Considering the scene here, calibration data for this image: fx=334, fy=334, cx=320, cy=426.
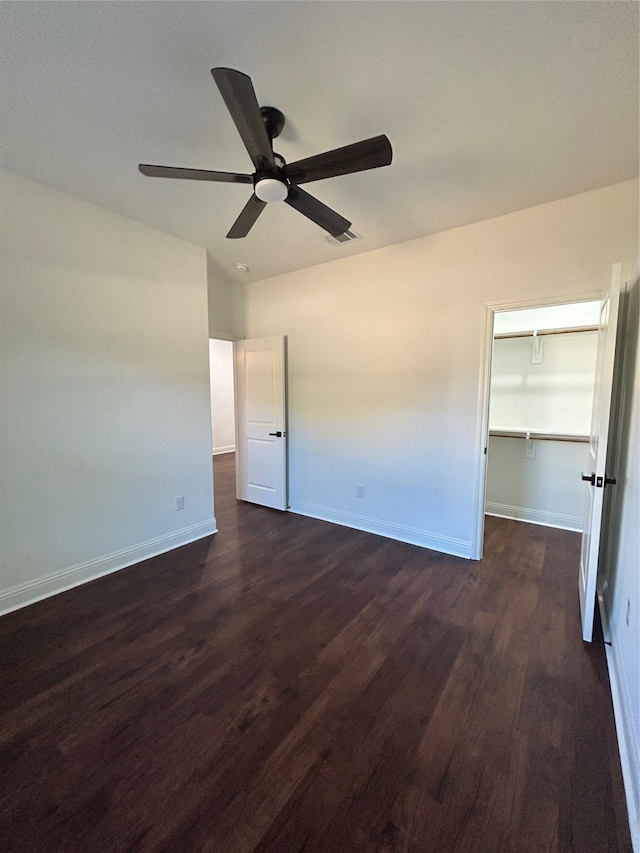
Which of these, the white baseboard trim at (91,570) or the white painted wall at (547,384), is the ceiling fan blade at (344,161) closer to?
the white painted wall at (547,384)

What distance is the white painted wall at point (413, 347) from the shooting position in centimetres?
240

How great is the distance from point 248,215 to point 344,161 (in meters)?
0.64

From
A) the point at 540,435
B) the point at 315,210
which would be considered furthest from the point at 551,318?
the point at 315,210

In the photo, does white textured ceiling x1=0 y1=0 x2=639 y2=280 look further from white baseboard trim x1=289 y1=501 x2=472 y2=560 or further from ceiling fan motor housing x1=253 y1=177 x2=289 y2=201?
white baseboard trim x1=289 y1=501 x2=472 y2=560

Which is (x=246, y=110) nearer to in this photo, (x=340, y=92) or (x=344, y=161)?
(x=344, y=161)

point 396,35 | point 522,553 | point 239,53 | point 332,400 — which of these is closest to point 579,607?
point 522,553

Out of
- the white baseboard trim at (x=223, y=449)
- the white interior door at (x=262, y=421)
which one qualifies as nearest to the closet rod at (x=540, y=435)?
the white interior door at (x=262, y=421)

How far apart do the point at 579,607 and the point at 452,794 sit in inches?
64.2

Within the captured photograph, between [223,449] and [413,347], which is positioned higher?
[413,347]

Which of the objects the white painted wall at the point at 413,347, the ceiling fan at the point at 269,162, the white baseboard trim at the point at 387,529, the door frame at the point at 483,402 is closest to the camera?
the ceiling fan at the point at 269,162

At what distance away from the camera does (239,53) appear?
54.3 inches

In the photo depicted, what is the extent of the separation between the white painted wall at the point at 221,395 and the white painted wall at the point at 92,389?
14.1ft

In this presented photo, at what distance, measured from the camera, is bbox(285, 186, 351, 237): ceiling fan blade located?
5.44 ft

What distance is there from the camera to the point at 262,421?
407 cm
